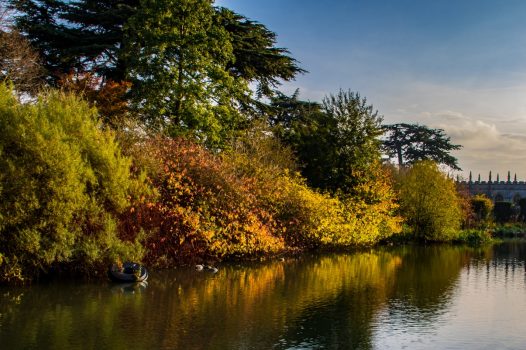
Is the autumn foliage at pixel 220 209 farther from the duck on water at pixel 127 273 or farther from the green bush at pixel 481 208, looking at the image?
the green bush at pixel 481 208

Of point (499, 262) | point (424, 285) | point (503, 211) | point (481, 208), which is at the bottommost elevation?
point (424, 285)

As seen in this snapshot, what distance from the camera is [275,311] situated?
1332 centimetres

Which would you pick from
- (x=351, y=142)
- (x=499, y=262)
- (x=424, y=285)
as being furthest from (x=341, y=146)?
(x=424, y=285)

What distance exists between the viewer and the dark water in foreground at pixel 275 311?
10578 millimetres

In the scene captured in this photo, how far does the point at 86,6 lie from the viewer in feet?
100

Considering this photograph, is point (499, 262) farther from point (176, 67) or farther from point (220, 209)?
point (176, 67)

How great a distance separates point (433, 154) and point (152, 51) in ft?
144

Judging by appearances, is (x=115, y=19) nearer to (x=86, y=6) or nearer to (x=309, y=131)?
(x=86, y=6)

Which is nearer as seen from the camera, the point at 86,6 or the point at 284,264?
the point at 284,264

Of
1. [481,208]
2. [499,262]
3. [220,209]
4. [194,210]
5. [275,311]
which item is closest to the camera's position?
[275,311]

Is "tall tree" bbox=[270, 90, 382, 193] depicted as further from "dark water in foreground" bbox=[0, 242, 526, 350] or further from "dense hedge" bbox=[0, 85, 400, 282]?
"dark water in foreground" bbox=[0, 242, 526, 350]

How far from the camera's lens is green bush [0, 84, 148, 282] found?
15477 millimetres

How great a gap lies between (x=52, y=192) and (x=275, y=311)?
7.26m

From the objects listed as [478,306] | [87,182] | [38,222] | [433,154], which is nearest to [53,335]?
[38,222]
